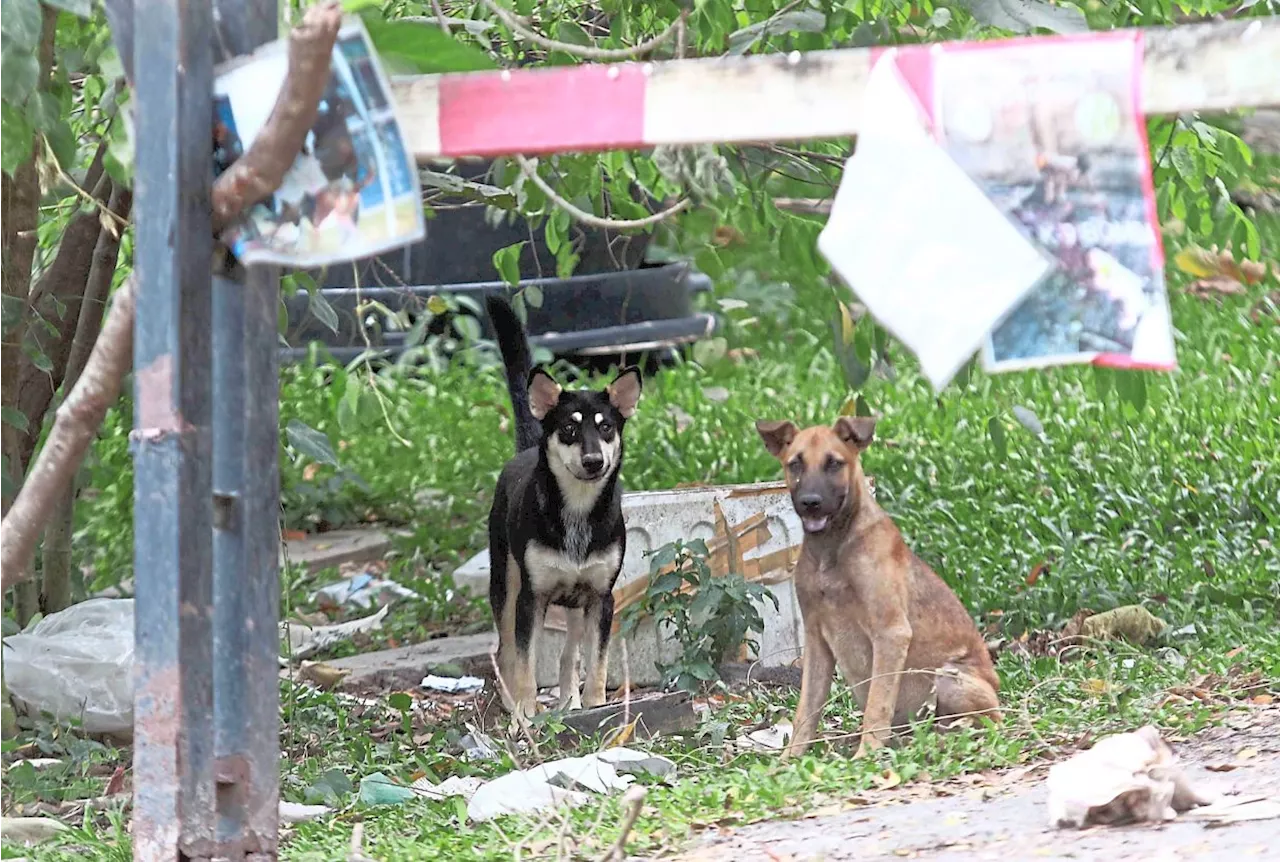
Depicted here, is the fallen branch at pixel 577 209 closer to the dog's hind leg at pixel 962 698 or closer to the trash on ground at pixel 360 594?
the dog's hind leg at pixel 962 698

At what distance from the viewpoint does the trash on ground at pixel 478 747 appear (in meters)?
5.32

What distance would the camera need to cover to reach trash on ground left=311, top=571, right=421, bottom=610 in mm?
8086

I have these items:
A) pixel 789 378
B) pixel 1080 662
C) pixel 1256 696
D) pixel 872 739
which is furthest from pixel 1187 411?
pixel 872 739

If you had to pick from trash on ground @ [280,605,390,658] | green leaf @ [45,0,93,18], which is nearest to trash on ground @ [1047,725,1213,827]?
green leaf @ [45,0,93,18]

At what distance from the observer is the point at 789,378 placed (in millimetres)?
10570

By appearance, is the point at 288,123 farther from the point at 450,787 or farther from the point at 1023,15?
the point at 450,787

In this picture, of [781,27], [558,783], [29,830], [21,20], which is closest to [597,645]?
[558,783]

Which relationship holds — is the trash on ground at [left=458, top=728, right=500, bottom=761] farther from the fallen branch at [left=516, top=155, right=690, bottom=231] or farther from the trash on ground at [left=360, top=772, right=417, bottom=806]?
the fallen branch at [left=516, top=155, right=690, bottom=231]

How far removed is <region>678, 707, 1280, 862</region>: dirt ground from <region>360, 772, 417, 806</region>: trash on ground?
1098 mm

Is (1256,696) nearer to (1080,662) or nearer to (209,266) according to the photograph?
(1080,662)

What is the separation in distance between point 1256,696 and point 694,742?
1696mm

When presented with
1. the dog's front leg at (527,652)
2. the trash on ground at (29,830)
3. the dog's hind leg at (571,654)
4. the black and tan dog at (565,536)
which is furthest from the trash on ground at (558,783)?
the dog's hind leg at (571,654)

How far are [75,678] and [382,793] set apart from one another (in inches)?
62.7

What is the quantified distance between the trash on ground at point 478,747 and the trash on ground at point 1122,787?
6.76 feet
